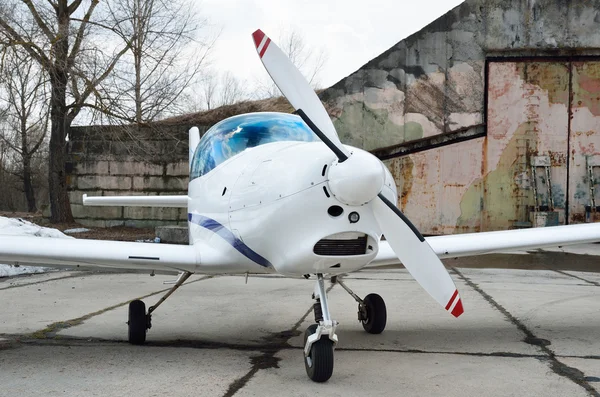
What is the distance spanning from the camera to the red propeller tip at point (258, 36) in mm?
4122

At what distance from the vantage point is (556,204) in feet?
51.5

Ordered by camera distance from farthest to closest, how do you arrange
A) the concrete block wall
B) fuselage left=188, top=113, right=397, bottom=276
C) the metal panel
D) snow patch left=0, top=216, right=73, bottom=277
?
1. the concrete block wall
2. the metal panel
3. snow patch left=0, top=216, right=73, bottom=277
4. fuselage left=188, top=113, right=397, bottom=276

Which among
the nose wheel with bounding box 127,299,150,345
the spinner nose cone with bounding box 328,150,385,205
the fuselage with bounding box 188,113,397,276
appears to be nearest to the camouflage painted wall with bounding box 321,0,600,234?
the fuselage with bounding box 188,113,397,276

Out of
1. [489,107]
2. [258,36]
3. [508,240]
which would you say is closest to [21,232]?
[258,36]

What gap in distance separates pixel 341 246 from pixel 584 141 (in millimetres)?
13752

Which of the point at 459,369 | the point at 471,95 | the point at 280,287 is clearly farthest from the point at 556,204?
the point at 459,369

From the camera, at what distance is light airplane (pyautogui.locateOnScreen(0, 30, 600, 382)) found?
3891 millimetres

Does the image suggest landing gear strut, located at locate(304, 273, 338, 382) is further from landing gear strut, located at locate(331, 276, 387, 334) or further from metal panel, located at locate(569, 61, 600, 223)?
metal panel, located at locate(569, 61, 600, 223)

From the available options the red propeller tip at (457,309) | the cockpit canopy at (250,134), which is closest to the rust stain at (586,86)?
the cockpit canopy at (250,134)

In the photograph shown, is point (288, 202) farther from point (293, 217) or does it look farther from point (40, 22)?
point (40, 22)

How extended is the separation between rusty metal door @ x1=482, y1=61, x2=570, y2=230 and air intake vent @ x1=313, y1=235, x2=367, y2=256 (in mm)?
12505

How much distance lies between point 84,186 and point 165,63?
13.8 feet

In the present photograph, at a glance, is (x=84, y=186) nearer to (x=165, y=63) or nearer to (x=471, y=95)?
(x=165, y=63)

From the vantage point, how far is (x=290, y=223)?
4.05m
